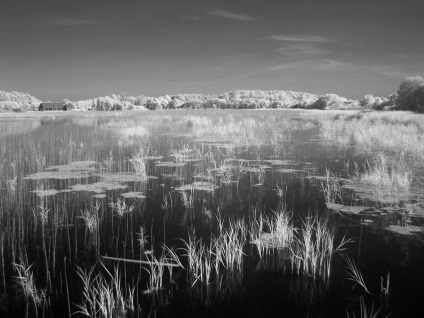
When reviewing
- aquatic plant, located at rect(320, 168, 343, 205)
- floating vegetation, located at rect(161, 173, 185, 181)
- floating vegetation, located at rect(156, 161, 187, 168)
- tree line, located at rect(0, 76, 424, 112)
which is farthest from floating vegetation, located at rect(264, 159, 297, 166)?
tree line, located at rect(0, 76, 424, 112)

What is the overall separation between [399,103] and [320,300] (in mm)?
54376

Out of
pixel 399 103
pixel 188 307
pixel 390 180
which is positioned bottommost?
pixel 188 307

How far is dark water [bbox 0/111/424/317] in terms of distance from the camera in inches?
189

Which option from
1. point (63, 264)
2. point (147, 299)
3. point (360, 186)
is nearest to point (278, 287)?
point (147, 299)

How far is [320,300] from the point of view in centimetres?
484

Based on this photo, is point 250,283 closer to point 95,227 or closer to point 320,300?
point 320,300

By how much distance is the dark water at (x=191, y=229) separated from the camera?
4.80 m

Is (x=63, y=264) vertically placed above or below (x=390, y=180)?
below

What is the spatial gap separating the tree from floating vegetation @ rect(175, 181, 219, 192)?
43.5 metres

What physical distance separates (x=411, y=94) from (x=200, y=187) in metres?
47.8

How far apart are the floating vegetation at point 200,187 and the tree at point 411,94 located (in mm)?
43547

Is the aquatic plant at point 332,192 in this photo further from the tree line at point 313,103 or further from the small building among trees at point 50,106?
the small building among trees at point 50,106

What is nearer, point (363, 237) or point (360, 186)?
point (363, 237)

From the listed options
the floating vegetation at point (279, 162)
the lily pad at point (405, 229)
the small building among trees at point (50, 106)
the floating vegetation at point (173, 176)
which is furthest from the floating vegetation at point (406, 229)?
the small building among trees at point (50, 106)
